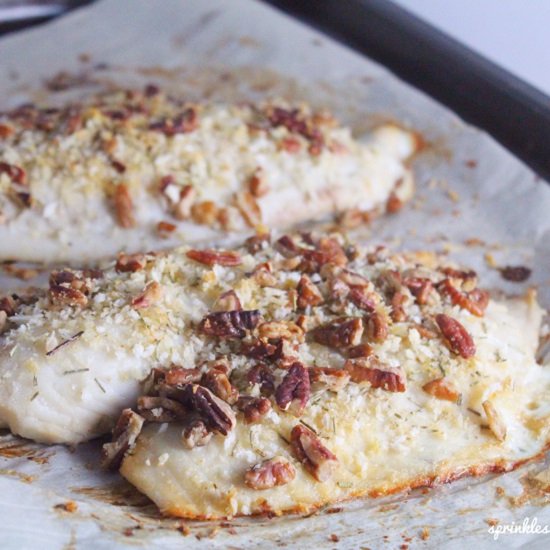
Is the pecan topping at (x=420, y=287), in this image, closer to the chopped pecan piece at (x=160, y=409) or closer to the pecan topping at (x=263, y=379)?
the pecan topping at (x=263, y=379)

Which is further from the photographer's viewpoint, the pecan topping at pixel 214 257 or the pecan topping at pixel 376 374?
the pecan topping at pixel 214 257

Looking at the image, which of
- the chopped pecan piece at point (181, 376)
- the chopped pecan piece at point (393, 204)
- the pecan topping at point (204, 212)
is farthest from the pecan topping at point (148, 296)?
the chopped pecan piece at point (393, 204)

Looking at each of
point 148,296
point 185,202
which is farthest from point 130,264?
point 185,202

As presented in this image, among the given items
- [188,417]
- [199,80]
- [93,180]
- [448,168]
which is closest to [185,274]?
[188,417]

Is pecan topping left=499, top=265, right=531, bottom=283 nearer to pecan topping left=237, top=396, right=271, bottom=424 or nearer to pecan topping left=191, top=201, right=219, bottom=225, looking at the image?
pecan topping left=191, top=201, right=219, bottom=225

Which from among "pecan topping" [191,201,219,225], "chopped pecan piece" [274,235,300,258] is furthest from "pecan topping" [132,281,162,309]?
"pecan topping" [191,201,219,225]

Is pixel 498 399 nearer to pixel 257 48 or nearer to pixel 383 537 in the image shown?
pixel 383 537
